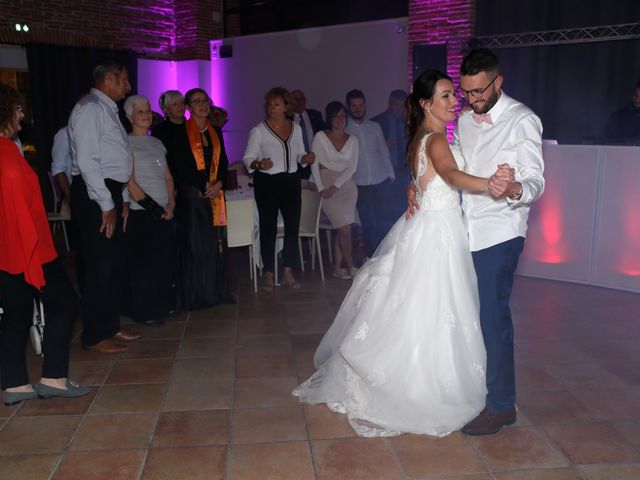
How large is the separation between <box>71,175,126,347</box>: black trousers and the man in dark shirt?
4.75 meters

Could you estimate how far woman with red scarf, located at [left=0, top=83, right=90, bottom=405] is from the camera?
2.88 metres

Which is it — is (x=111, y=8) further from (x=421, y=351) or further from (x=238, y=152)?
(x=421, y=351)

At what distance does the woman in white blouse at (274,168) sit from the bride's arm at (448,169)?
2478 millimetres

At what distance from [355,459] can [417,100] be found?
154 centimetres

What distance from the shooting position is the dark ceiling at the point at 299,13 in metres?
10.5

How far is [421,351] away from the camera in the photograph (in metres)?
2.86

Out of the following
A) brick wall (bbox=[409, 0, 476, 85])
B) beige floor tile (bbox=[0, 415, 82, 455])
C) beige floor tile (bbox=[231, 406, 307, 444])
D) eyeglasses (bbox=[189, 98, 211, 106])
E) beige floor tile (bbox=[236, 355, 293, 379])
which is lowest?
beige floor tile (bbox=[236, 355, 293, 379])

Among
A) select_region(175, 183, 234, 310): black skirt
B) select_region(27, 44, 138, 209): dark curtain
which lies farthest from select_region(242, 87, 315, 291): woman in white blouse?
select_region(27, 44, 138, 209): dark curtain

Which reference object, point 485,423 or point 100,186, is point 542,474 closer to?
point 485,423

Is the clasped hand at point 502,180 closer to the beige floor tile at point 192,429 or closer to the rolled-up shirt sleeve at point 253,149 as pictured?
the beige floor tile at point 192,429

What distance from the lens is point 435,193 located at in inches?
115

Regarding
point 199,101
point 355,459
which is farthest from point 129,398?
point 199,101

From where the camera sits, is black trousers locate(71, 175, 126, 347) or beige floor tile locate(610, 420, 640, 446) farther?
black trousers locate(71, 175, 126, 347)

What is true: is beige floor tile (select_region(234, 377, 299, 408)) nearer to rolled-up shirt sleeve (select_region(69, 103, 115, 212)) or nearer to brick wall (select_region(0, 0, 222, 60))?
rolled-up shirt sleeve (select_region(69, 103, 115, 212))
